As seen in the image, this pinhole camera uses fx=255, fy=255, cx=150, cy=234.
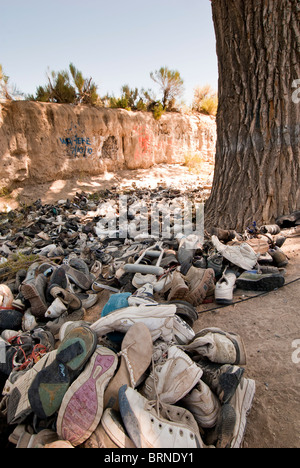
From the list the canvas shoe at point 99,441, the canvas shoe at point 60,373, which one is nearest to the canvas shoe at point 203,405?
the canvas shoe at point 99,441

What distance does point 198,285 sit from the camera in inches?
79.4

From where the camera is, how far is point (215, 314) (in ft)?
6.46

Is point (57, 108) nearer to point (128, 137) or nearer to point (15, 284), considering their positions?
point (128, 137)

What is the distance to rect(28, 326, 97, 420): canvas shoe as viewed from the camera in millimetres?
1103

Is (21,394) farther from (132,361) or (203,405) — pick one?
(203,405)

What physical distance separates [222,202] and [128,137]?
8.42m

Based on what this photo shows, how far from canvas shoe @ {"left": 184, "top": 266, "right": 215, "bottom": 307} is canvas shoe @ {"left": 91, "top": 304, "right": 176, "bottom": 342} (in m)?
0.50

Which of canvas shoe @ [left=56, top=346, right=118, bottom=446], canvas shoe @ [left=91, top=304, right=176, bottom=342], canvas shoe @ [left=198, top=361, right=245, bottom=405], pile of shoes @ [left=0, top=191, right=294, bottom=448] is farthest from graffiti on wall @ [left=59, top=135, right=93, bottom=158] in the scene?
canvas shoe @ [left=198, top=361, right=245, bottom=405]

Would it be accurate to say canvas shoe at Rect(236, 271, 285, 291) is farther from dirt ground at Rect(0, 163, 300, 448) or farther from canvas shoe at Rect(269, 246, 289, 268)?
canvas shoe at Rect(269, 246, 289, 268)

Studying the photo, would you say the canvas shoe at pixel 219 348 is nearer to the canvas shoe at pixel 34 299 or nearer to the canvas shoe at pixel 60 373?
the canvas shoe at pixel 60 373

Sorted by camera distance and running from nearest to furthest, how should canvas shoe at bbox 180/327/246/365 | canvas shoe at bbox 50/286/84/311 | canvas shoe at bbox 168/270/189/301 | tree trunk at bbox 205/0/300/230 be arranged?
1. canvas shoe at bbox 180/327/246/365
2. canvas shoe at bbox 168/270/189/301
3. canvas shoe at bbox 50/286/84/311
4. tree trunk at bbox 205/0/300/230

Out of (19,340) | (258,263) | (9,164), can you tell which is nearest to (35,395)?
(19,340)

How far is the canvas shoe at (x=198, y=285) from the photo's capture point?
199 cm

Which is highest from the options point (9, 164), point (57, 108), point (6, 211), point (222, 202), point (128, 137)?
point (57, 108)
